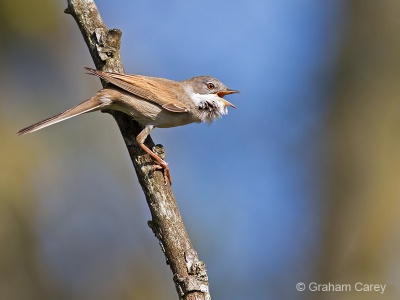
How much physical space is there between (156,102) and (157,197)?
148 cm

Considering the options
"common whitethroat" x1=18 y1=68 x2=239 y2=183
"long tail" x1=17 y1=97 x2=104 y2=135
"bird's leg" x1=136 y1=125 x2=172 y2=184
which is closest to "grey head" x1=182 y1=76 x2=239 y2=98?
"common whitethroat" x1=18 y1=68 x2=239 y2=183

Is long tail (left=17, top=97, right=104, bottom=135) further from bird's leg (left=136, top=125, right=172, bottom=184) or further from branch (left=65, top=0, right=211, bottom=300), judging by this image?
bird's leg (left=136, top=125, right=172, bottom=184)

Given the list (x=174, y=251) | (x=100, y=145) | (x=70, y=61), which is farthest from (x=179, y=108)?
(x=70, y=61)

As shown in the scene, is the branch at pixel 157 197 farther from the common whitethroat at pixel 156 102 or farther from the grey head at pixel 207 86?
the grey head at pixel 207 86

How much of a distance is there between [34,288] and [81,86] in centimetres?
376

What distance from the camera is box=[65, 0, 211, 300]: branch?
4055 millimetres

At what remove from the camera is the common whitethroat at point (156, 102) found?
193 inches

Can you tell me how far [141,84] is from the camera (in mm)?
5422

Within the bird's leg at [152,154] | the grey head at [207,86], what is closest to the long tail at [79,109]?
the bird's leg at [152,154]

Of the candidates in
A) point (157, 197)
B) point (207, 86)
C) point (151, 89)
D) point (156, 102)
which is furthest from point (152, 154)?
point (207, 86)

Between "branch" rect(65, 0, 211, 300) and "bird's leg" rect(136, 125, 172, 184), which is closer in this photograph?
"branch" rect(65, 0, 211, 300)

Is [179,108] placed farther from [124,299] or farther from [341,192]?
[124,299]

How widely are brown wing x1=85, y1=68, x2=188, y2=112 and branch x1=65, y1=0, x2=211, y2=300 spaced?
18cm

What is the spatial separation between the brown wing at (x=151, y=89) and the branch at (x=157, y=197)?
176mm
